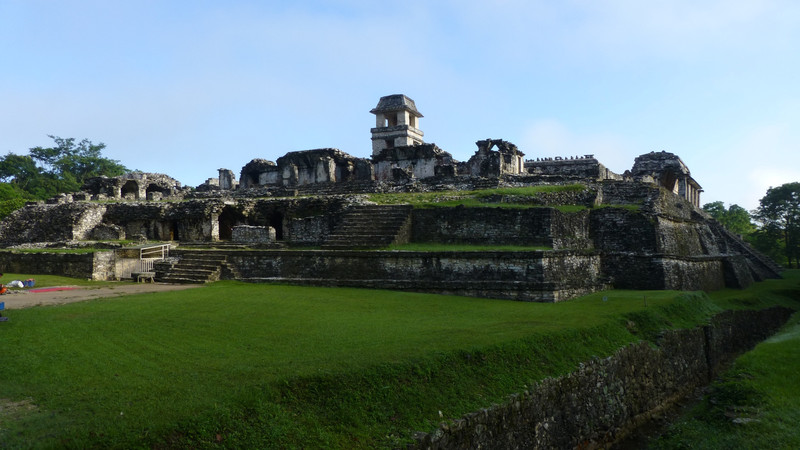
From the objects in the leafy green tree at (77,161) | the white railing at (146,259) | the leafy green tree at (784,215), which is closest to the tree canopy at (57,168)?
the leafy green tree at (77,161)

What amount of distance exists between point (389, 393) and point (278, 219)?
14.5 m

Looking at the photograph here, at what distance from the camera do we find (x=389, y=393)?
221 inches

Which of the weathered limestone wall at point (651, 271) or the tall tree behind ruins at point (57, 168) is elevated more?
the tall tree behind ruins at point (57, 168)

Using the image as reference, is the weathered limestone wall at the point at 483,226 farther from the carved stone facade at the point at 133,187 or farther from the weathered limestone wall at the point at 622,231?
the carved stone facade at the point at 133,187

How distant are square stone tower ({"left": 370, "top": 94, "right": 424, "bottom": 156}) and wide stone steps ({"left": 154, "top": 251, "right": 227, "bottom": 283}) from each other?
22.4 metres

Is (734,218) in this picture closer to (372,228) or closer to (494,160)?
(494,160)

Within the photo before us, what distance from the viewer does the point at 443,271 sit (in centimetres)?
1205

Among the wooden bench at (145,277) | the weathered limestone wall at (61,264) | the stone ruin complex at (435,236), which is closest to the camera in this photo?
the stone ruin complex at (435,236)

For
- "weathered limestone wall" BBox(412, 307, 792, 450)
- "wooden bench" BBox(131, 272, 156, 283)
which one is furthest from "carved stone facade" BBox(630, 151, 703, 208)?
"wooden bench" BBox(131, 272, 156, 283)

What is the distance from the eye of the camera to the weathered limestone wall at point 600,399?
5.93 m

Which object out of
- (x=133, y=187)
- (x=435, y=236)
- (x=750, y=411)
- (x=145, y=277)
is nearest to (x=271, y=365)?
(x=750, y=411)

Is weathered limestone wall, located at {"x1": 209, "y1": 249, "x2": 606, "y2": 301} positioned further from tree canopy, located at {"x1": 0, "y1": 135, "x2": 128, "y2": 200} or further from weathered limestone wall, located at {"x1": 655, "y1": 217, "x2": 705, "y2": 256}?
tree canopy, located at {"x1": 0, "y1": 135, "x2": 128, "y2": 200}

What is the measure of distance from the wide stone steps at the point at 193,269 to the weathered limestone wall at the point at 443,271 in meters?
0.55

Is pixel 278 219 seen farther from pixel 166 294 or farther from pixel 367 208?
pixel 166 294
